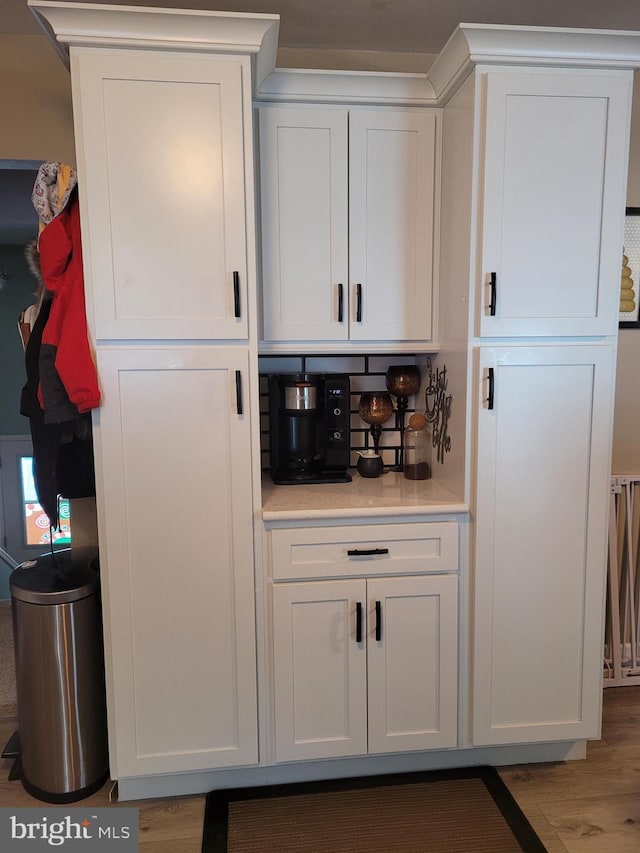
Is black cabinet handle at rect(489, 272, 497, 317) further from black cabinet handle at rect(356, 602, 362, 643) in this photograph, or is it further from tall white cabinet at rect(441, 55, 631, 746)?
black cabinet handle at rect(356, 602, 362, 643)

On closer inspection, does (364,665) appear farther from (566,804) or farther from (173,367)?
(173,367)

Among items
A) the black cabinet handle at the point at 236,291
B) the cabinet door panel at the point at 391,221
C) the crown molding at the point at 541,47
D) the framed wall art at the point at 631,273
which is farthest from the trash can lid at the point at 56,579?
the framed wall art at the point at 631,273

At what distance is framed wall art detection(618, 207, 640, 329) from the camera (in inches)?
102

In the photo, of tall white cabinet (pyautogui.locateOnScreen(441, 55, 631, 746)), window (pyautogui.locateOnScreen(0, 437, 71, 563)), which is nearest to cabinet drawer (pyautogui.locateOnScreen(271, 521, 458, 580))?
tall white cabinet (pyautogui.locateOnScreen(441, 55, 631, 746))

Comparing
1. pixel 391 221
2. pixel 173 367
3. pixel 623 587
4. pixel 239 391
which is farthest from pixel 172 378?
pixel 623 587

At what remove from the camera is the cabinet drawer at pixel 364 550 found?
1.94 meters

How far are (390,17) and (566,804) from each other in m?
2.82

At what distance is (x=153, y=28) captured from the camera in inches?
Answer: 66.6

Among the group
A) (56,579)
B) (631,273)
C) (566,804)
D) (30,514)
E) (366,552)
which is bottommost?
(566,804)

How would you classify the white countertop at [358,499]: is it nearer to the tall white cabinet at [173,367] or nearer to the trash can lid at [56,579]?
the tall white cabinet at [173,367]

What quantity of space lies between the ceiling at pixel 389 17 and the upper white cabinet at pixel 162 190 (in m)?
0.58

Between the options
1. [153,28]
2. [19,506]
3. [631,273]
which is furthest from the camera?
[19,506]

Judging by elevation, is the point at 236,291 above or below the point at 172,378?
above

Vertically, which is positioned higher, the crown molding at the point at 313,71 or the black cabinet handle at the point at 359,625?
the crown molding at the point at 313,71
